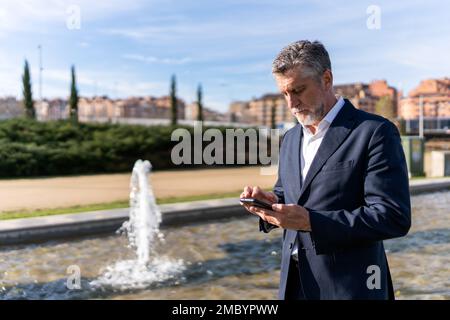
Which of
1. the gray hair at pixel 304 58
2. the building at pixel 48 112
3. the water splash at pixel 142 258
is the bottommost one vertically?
the water splash at pixel 142 258

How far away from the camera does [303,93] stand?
6.76 ft

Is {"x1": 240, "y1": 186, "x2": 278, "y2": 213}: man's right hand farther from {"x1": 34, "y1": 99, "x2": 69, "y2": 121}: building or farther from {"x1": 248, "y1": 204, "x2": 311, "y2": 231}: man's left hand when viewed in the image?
{"x1": 34, "y1": 99, "x2": 69, "y2": 121}: building

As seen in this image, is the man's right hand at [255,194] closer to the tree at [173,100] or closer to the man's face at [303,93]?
the man's face at [303,93]

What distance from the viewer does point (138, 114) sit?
115812 millimetres

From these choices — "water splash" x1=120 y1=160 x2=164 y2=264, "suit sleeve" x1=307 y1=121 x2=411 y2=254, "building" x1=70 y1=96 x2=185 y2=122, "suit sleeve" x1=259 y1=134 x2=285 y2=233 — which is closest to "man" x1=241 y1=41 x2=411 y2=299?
"suit sleeve" x1=307 y1=121 x2=411 y2=254

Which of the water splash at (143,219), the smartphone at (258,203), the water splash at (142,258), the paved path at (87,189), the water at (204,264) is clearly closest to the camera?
the smartphone at (258,203)

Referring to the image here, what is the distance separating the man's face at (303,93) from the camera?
6.65ft

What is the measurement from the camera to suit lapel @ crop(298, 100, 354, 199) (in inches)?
80.4

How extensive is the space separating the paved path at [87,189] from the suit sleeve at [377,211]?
397 inches

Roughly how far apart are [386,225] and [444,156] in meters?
17.7

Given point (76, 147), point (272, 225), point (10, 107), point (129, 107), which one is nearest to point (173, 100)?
point (10, 107)

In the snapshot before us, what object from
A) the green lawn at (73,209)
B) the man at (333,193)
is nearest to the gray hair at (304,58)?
the man at (333,193)

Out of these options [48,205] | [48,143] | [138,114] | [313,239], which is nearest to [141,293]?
[313,239]

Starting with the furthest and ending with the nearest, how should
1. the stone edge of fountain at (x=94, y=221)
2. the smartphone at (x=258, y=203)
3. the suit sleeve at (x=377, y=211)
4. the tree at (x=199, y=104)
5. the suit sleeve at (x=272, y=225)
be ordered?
the tree at (x=199, y=104) → the stone edge of fountain at (x=94, y=221) → the suit sleeve at (x=272, y=225) → the smartphone at (x=258, y=203) → the suit sleeve at (x=377, y=211)
